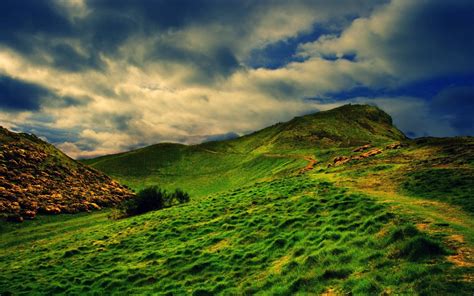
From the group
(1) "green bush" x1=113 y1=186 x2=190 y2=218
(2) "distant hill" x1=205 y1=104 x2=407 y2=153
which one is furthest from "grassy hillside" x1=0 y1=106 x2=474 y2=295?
(2) "distant hill" x1=205 y1=104 x2=407 y2=153

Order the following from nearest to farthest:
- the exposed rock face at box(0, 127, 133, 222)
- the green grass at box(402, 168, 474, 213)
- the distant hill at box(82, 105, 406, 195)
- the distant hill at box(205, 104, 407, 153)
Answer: the green grass at box(402, 168, 474, 213)
the exposed rock face at box(0, 127, 133, 222)
the distant hill at box(82, 105, 406, 195)
the distant hill at box(205, 104, 407, 153)

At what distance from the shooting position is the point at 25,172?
6172 centimetres

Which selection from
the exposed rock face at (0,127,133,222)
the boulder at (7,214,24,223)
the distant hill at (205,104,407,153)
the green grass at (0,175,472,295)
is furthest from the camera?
the distant hill at (205,104,407,153)

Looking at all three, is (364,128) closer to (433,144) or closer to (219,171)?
(219,171)

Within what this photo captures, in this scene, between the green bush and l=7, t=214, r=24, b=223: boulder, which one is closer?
l=7, t=214, r=24, b=223: boulder

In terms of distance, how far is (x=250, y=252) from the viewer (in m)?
22.3

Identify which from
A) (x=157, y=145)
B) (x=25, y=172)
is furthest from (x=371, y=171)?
(x=157, y=145)

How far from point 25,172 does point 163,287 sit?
5462 cm

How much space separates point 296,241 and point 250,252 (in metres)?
3.27

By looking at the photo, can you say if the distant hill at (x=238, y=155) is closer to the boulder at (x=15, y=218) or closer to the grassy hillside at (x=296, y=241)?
the boulder at (x=15, y=218)

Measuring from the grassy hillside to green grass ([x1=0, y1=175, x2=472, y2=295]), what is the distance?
84 mm

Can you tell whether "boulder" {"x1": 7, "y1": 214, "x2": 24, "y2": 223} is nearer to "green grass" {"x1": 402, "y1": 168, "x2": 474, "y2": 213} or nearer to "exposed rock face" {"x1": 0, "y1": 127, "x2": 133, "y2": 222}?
"exposed rock face" {"x1": 0, "y1": 127, "x2": 133, "y2": 222}

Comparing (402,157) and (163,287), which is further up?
(402,157)

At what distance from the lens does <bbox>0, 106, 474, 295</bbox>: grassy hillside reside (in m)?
14.7
